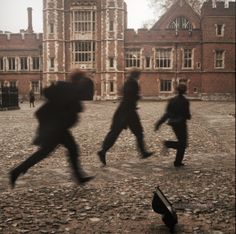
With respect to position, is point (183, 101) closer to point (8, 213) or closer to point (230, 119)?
point (230, 119)

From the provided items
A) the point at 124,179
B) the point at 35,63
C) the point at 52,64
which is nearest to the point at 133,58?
the point at 52,64

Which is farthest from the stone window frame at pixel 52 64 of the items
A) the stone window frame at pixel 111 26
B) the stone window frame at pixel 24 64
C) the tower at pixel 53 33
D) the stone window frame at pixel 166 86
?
the stone window frame at pixel 166 86

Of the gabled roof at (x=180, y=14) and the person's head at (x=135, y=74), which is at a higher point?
the gabled roof at (x=180, y=14)

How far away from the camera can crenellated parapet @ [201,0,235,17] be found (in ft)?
3.30

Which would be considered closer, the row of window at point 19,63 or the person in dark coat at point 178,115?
the person in dark coat at point 178,115

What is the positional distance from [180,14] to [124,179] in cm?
80

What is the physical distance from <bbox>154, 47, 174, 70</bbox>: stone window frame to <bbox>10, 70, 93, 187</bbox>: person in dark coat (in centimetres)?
52

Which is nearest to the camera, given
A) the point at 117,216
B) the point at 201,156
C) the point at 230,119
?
the point at 230,119

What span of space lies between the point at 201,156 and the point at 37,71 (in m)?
1.00

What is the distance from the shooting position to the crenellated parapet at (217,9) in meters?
1.01

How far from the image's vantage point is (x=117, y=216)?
219 cm

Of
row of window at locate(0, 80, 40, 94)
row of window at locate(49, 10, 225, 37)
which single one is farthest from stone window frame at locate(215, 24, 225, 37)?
row of window at locate(0, 80, 40, 94)

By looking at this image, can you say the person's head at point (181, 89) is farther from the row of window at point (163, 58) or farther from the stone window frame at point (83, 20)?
the stone window frame at point (83, 20)

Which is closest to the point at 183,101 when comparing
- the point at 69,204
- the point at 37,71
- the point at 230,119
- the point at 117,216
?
the point at 230,119
